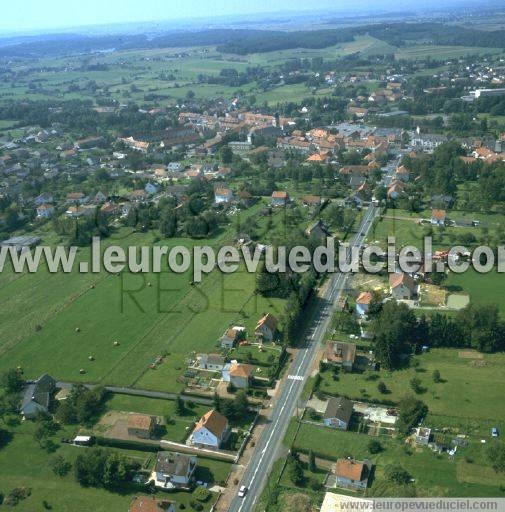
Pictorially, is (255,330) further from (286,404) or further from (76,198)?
(76,198)

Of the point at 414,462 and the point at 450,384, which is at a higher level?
the point at 450,384

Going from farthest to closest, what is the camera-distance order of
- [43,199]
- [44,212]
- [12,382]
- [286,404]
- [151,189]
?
[151,189] < [43,199] < [44,212] < [12,382] < [286,404]

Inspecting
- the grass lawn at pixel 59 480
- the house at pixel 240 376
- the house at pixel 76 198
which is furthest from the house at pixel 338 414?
the house at pixel 76 198

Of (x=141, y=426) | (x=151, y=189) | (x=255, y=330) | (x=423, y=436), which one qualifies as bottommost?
(x=423, y=436)

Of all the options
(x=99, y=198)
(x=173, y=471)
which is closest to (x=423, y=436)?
(x=173, y=471)

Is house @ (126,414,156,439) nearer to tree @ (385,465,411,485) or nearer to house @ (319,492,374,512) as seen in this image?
house @ (319,492,374,512)

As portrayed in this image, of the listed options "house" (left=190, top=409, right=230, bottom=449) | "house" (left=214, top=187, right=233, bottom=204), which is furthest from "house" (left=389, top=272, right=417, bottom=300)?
"house" (left=214, top=187, right=233, bottom=204)

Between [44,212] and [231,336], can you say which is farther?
[44,212]
